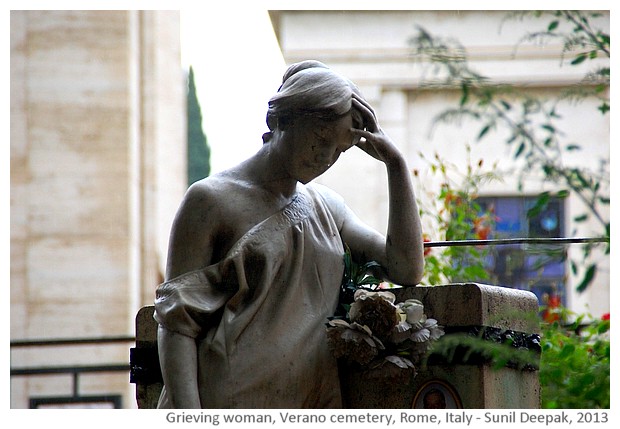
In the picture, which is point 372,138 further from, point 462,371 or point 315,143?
point 462,371

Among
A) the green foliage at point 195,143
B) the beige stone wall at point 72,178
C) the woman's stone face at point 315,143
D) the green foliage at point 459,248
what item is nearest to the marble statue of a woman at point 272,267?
the woman's stone face at point 315,143

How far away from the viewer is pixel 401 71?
13469 millimetres

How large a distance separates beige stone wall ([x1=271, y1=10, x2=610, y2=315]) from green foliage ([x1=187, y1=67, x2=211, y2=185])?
4.60 ft

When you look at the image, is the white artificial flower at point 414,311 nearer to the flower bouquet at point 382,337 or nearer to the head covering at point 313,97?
the flower bouquet at point 382,337

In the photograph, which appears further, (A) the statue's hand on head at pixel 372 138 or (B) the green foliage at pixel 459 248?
(B) the green foliage at pixel 459 248

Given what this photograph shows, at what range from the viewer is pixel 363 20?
13.7 metres

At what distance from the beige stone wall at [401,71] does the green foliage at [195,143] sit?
140 cm

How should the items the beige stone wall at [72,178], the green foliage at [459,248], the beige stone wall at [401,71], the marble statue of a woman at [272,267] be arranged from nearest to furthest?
1. the marble statue of a woman at [272,267]
2. the green foliage at [459,248]
3. the beige stone wall at [401,71]
4. the beige stone wall at [72,178]

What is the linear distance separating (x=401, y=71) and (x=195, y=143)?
7.73ft

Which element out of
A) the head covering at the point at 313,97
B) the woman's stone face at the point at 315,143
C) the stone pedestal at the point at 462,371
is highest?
the head covering at the point at 313,97

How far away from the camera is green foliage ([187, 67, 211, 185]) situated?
14.1 m

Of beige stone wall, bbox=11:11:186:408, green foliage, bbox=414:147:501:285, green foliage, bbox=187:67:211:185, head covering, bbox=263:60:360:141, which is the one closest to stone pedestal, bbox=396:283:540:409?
head covering, bbox=263:60:360:141

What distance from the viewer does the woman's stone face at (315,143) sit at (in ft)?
12.2

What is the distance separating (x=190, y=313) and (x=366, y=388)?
56 centimetres
